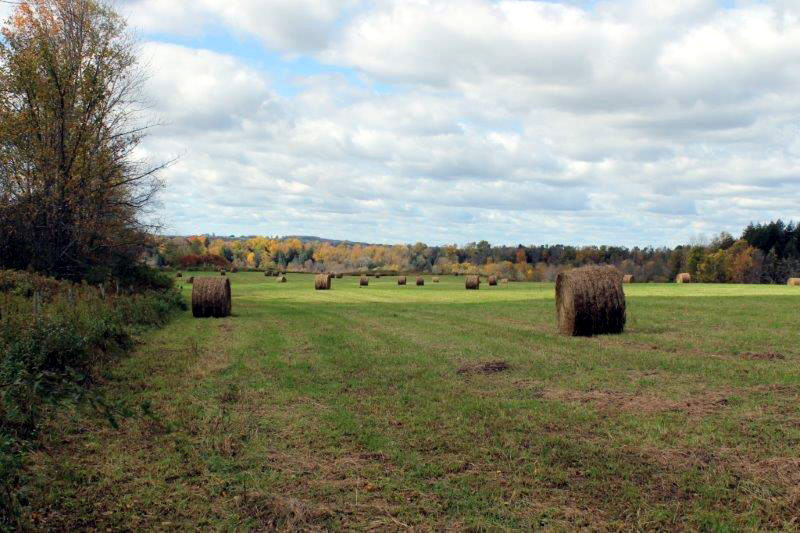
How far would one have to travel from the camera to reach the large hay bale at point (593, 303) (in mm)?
17734

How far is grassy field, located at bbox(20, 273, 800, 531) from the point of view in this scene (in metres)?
5.61

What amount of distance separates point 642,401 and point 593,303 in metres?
8.63

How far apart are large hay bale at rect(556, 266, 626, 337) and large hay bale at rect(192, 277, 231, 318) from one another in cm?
1455

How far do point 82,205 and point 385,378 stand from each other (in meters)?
22.8

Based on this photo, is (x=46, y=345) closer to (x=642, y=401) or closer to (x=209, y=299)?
(x=642, y=401)

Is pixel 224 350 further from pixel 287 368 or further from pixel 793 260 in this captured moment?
pixel 793 260

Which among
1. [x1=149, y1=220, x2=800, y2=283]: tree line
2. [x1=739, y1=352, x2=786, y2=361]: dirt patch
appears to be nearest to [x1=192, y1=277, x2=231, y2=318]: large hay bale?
[x1=739, y1=352, x2=786, y2=361]: dirt patch

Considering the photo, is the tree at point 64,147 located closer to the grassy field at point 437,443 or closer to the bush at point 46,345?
the bush at point 46,345

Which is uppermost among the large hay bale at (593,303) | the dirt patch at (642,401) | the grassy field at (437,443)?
the large hay bale at (593,303)

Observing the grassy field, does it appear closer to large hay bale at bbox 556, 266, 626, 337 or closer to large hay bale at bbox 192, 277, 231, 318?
large hay bale at bbox 556, 266, 626, 337

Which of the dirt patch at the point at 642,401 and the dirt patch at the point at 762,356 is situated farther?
the dirt patch at the point at 762,356

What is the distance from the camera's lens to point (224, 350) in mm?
15508

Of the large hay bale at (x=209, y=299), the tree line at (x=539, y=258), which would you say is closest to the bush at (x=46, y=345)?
the large hay bale at (x=209, y=299)

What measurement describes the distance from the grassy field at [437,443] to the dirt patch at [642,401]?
2.0 inches
